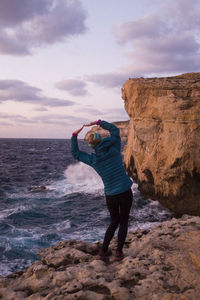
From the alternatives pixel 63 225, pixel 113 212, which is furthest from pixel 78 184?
pixel 113 212

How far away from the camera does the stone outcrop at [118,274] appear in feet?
11.0

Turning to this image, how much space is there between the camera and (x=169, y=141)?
12.2m

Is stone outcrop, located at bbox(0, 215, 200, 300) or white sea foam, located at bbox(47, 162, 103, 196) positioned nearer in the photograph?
stone outcrop, located at bbox(0, 215, 200, 300)

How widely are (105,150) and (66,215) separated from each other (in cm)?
890

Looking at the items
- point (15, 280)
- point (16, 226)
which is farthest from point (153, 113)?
point (15, 280)

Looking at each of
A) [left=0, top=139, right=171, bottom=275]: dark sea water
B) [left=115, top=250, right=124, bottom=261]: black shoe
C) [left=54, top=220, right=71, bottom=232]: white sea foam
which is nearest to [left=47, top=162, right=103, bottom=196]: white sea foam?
[left=0, top=139, right=171, bottom=275]: dark sea water

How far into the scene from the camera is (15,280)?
4.25 metres

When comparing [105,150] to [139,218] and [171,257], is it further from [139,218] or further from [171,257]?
[139,218]

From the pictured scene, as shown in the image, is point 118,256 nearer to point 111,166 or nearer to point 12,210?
point 111,166

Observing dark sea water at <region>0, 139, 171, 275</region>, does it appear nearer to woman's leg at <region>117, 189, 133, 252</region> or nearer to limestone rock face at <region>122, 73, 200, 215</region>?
limestone rock face at <region>122, 73, 200, 215</region>

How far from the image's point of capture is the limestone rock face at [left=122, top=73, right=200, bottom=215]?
11.4 m

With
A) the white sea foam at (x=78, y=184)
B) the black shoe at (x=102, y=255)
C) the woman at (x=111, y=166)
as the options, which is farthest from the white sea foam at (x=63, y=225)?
the woman at (x=111, y=166)

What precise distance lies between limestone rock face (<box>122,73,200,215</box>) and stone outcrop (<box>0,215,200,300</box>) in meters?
6.52

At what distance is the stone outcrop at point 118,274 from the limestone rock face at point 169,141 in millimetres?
6516
